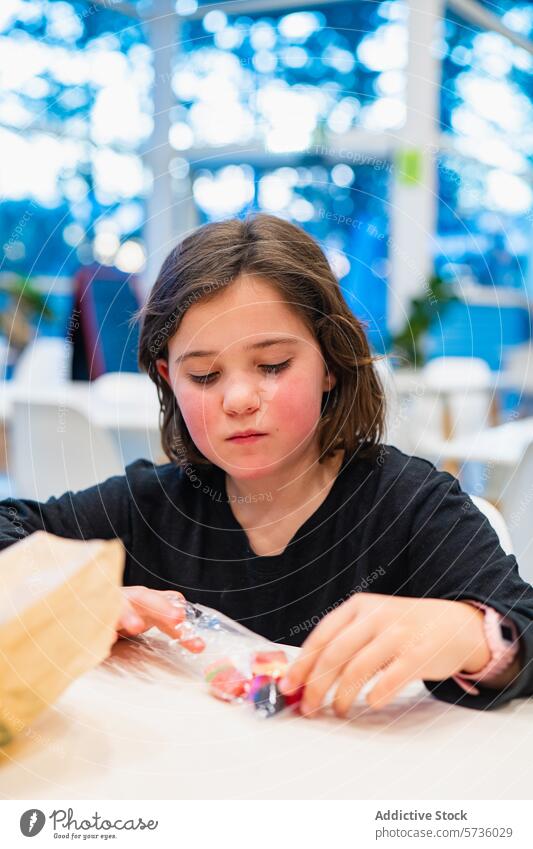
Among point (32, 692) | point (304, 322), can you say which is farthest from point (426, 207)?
point (32, 692)

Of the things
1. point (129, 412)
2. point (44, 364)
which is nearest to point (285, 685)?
point (129, 412)

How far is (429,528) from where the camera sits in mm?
500

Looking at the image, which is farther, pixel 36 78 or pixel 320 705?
pixel 36 78

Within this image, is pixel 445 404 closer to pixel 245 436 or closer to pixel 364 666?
pixel 245 436

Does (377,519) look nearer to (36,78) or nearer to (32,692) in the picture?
(32,692)

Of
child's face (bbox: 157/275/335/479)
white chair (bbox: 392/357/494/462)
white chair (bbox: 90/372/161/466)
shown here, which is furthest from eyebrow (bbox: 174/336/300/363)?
white chair (bbox: 90/372/161/466)

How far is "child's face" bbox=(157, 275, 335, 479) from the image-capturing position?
454 millimetres

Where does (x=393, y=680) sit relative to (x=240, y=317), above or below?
below

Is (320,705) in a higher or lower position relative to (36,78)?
lower

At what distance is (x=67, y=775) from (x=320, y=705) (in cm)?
11

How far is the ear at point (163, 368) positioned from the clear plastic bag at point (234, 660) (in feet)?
0.52

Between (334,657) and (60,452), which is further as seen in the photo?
(60,452)

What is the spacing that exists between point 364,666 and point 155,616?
0.13 m

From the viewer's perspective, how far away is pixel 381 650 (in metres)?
0.35
